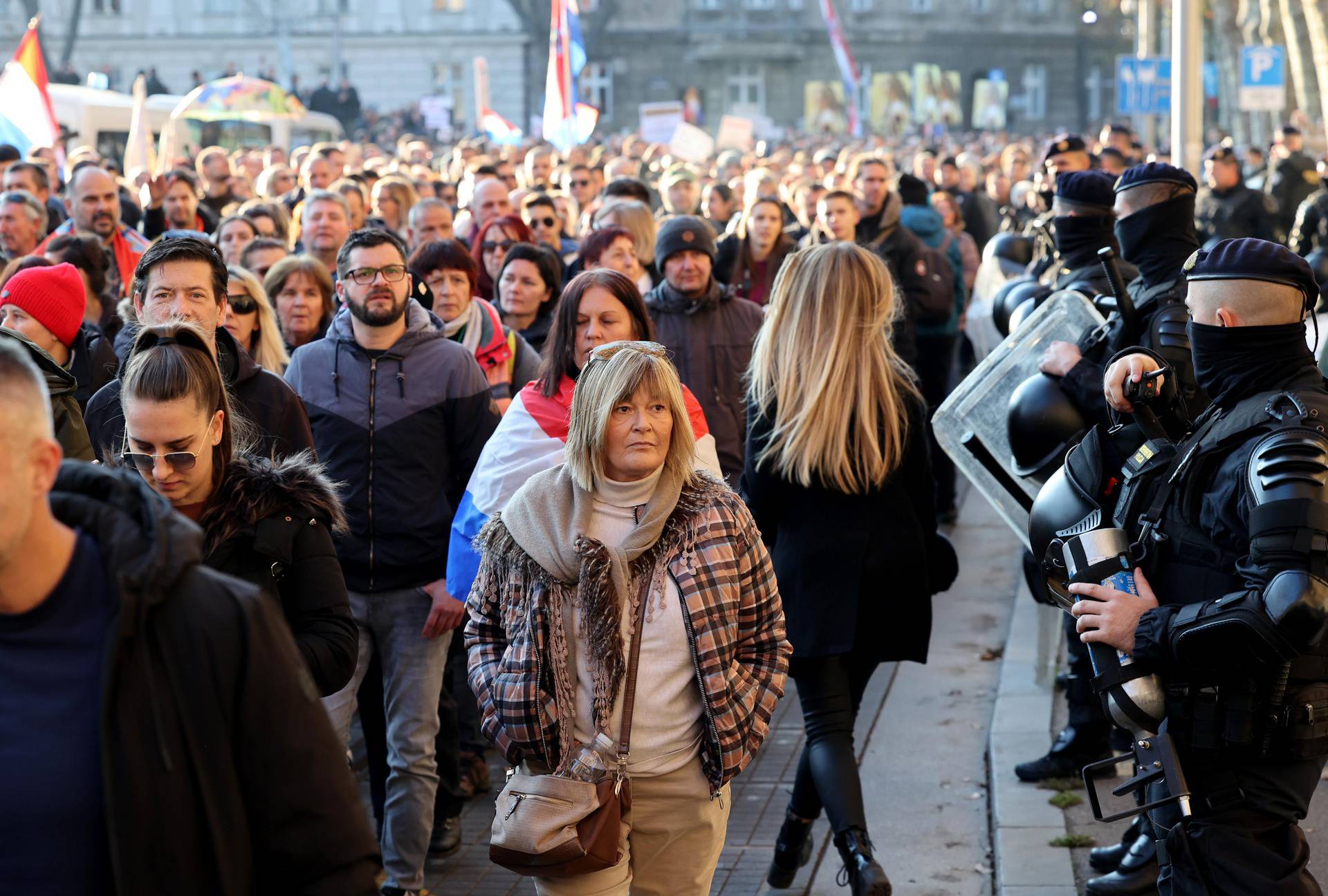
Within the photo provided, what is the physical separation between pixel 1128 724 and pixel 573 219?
344 inches

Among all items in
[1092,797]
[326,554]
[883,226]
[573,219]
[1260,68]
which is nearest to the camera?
[326,554]

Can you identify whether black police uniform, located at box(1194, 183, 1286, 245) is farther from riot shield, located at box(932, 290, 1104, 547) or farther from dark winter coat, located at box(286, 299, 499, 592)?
dark winter coat, located at box(286, 299, 499, 592)

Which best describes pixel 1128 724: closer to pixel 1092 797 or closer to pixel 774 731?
pixel 1092 797

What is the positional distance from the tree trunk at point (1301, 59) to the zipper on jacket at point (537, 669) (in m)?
42.6

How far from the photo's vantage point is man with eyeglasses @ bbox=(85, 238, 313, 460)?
4465 millimetres

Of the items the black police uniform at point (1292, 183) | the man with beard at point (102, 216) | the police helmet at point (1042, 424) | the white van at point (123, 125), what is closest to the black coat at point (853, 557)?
the police helmet at point (1042, 424)

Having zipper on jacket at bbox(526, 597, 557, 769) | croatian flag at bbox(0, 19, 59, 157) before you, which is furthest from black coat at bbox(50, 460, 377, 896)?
croatian flag at bbox(0, 19, 59, 157)

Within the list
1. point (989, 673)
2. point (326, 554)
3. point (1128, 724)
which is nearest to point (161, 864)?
point (326, 554)

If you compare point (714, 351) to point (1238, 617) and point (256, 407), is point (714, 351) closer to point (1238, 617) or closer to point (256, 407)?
point (256, 407)

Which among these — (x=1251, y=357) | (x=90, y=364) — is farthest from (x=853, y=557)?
(x=90, y=364)

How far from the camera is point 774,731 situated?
273 inches

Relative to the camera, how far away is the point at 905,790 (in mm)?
6168

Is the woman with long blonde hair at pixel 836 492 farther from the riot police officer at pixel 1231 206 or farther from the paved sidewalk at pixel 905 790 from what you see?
the riot police officer at pixel 1231 206

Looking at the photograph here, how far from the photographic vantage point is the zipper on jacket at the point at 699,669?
12.2ft
